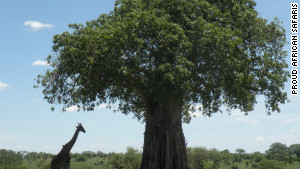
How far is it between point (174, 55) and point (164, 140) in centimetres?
593

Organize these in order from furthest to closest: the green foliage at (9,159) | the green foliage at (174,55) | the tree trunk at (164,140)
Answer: the green foliage at (9,159) → the tree trunk at (164,140) → the green foliage at (174,55)

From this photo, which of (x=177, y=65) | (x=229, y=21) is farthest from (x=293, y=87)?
(x=177, y=65)

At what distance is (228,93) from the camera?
22.2 metres

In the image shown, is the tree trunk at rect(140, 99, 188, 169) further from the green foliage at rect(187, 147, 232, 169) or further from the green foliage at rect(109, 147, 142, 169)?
the green foliage at rect(187, 147, 232, 169)

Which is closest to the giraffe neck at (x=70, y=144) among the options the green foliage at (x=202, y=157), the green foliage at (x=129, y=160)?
the green foliage at (x=129, y=160)

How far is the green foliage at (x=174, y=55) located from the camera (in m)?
18.7

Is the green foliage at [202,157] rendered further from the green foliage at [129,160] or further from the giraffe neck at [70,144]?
the giraffe neck at [70,144]

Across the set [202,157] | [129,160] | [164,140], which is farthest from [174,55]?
[202,157]

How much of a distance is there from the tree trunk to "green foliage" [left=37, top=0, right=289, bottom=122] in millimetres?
1194

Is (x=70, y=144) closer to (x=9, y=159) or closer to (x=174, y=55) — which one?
(x=174, y=55)

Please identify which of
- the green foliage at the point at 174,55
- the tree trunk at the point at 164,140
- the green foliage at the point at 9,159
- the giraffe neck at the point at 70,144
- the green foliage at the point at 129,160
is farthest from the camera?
the green foliage at the point at 129,160

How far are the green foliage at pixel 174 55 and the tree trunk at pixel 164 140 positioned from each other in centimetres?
119

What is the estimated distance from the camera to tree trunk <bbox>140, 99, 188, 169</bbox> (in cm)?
2166

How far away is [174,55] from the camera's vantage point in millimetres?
18422
